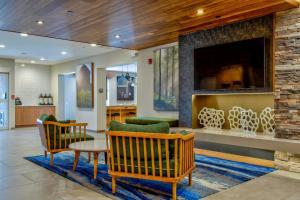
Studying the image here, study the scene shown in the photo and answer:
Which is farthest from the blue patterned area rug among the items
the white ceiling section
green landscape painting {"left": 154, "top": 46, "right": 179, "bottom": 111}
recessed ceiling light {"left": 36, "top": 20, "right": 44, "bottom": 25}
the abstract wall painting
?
the abstract wall painting

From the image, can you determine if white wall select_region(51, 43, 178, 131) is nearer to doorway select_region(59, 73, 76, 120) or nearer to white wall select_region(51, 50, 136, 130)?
white wall select_region(51, 50, 136, 130)

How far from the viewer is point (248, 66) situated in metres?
4.57

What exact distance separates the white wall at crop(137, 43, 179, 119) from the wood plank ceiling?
50.1 inches

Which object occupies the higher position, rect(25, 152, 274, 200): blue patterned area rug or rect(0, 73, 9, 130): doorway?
rect(0, 73, 9, 130): doorway

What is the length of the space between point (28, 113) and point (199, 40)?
8.24 m

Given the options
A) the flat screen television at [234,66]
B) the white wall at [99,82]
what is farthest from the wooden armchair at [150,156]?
the white wall at [99,82]

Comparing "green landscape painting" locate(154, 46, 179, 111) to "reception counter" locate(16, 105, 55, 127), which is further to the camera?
"reception counter" locate(16, 105, 55, 127)

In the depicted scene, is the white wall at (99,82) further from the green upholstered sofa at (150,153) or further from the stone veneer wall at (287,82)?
the green upholstered sofa at (150,153)

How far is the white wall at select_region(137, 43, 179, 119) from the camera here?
6898mm

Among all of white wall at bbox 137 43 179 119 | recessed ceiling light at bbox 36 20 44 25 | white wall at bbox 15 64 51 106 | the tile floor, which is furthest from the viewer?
white wall at bbox 15 64 51 106

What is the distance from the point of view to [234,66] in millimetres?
4793

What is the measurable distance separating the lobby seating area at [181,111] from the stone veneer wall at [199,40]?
0.02 metres

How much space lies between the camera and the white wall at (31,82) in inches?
435

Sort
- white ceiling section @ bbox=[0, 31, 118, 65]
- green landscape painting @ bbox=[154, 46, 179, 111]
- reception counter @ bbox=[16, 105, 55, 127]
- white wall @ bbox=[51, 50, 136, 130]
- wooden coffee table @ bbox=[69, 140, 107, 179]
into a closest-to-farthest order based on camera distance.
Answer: wooden coffee table @ bbox=[69, 140, 107, 179] < green landscape painting @ bbox=[154, 46, 179, 111] < white ceiling section @ bbox=[0, 31, 118, 65] < white wall @ bbox=[51, 50, 136, 130] < reception counter @ bbox=[16, 105, 55, 127]
